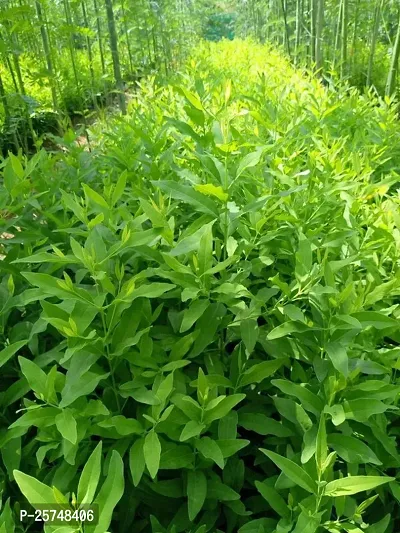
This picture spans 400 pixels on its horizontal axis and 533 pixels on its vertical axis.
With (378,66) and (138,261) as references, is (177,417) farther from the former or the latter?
(378,66)

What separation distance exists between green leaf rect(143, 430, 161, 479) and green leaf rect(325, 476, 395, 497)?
299 mm

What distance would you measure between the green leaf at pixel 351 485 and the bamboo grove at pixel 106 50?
2.41m

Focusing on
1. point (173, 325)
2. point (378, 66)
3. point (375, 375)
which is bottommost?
point (378, 66)

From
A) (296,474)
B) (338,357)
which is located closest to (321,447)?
(296,474)

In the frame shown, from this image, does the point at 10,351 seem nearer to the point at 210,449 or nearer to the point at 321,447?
the point at 210,449

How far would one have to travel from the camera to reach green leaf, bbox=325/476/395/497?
2.76 ft

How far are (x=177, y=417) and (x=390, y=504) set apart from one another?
52 centimetres

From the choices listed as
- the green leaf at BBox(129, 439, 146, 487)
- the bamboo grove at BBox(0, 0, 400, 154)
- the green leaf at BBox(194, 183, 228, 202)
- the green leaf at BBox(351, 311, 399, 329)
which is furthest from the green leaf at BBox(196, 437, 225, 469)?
the bamboo grove at BBox(0, 0, 400, 154)

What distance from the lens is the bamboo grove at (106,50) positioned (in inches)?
147

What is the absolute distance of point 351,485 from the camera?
0.85 meters

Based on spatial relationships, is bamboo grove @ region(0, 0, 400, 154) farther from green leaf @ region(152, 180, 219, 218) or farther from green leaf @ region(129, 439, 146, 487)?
green leaf @ region(129, 439, 146, 487)

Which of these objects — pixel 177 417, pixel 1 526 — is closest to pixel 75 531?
pixel 1 526

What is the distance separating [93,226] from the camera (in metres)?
1.27

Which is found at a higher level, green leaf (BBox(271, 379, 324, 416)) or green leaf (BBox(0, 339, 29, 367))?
green leaf (BBox(0, 339, 29, 367))
